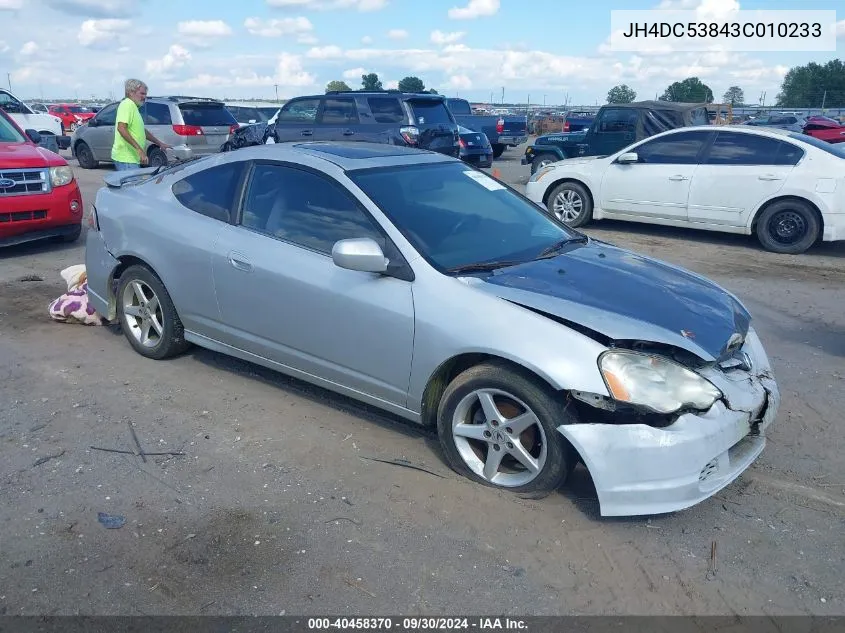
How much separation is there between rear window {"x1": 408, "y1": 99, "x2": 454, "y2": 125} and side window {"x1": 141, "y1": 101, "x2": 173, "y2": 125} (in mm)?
5481

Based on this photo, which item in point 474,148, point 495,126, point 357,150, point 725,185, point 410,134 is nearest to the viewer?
point 357,150

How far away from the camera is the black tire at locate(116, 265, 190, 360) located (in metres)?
5.02

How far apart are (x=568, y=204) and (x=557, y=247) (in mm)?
6774

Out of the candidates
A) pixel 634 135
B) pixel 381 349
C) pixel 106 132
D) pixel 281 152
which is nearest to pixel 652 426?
pixel 381 349

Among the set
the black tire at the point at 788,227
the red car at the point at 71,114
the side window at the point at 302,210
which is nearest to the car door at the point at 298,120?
the black tire at the point at 788,227

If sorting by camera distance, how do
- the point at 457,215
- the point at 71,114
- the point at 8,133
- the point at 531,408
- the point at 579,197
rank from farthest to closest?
the point at 71,114
the point at 579,197
the point at 8,133
the point at 457,215
the point at 531,408

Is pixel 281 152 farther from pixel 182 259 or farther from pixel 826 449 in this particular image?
pixel 826 449

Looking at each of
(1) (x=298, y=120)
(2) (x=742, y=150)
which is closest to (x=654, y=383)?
(2) (x=742, y=150)

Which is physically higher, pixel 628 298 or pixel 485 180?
pixel 485 180

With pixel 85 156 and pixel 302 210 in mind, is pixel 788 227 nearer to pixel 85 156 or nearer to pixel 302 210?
pixel 302 210

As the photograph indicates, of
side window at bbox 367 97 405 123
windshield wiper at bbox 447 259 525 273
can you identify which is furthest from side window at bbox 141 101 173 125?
windshield wiper at bbox 447 259 525 273

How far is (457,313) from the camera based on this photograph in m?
3.55

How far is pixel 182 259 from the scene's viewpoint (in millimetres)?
4770

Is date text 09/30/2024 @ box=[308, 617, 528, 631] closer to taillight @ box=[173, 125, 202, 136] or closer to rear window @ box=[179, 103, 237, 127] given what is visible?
taillight @ box=[173, 125, 202, 136]
